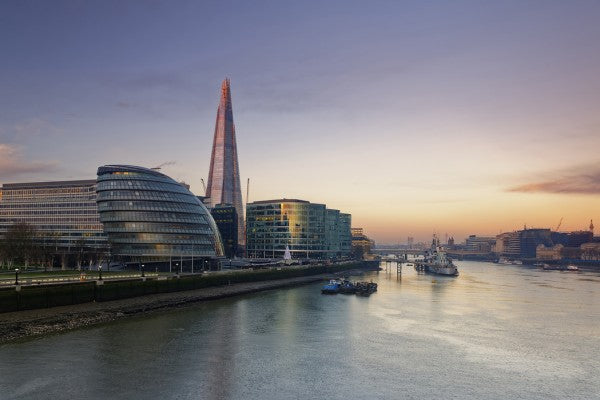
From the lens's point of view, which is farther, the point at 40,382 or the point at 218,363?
the point at 218,363

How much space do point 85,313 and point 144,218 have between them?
66667mm

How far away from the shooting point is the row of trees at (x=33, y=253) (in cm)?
10575

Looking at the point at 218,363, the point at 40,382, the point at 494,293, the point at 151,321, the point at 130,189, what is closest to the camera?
the point at 40,382

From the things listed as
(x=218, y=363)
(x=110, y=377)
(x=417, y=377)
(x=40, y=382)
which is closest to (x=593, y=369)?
(x=417, y=377)

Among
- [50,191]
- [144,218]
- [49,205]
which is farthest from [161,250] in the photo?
[50,191]

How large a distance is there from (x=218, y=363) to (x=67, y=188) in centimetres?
13533

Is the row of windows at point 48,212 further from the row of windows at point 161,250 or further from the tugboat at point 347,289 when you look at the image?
the tugboat at point 347,289

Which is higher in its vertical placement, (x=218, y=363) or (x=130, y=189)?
(x=130, y=189)

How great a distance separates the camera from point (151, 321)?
65.2m

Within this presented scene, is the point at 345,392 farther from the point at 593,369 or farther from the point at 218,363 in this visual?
the point at 593,369

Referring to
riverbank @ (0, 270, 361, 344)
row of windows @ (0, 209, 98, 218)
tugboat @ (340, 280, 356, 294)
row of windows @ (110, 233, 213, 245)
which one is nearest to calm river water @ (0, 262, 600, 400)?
riverbank @ (0, 270, 361, 344)

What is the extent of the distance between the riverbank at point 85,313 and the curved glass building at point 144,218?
115 feet

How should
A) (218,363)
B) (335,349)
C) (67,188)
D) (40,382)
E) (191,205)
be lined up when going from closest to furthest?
(40,382), (218,363), (335,349), (191,205), (67,188)

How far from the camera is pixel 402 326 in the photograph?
2653 inches
